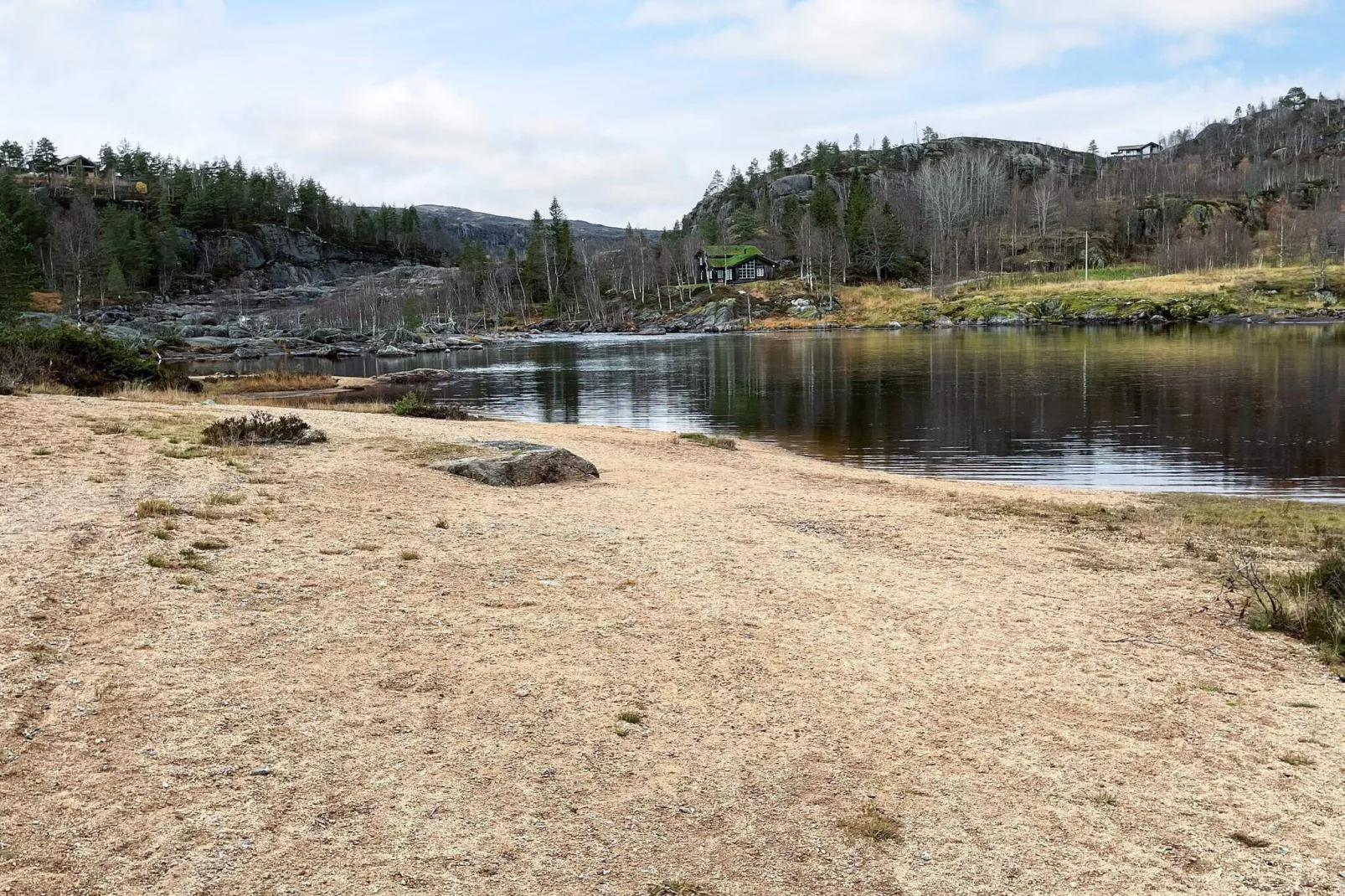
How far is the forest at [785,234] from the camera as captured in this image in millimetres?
138500

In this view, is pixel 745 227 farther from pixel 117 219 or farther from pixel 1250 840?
pixel 1250 840

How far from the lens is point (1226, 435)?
1145 inches

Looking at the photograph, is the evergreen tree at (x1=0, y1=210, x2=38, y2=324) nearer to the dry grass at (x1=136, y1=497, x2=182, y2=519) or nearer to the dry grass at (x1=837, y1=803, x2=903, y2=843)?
the dry grass at (x1=136, y1=497, x2=182, y2=519)

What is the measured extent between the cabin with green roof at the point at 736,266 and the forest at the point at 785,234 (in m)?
5.16

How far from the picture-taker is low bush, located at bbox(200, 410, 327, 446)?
1747 centimetres

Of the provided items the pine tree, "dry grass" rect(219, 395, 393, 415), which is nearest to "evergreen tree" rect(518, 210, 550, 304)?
the pine tree

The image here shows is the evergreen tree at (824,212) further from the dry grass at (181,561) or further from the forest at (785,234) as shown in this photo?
A: the dry grass at (181,561)

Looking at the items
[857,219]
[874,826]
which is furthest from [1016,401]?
[857,219]

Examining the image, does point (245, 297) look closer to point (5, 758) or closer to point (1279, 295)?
point (1279, 295)

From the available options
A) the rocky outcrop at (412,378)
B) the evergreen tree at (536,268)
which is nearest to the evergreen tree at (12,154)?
the evergreen tree at (536,268)

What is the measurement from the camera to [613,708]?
7.34 meters

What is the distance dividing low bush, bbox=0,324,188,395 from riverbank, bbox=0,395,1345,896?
1572 cm

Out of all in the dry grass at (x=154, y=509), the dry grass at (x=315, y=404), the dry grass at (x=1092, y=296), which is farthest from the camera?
the dry grass at (x=1092, y=296)

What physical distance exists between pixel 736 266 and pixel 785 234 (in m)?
17.3
